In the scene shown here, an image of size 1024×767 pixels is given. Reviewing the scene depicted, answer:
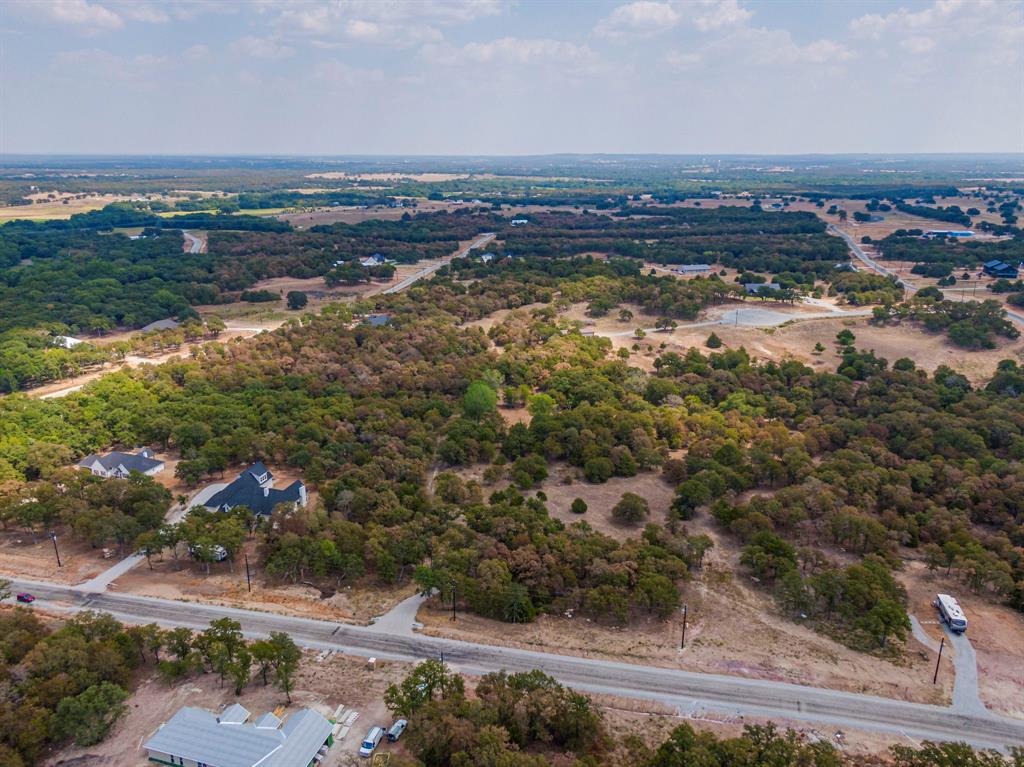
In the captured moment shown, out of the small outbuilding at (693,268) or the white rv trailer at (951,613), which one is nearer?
the white rv trailer at (951,613)

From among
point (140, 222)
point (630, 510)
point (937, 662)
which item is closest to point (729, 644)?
point (937, 662)

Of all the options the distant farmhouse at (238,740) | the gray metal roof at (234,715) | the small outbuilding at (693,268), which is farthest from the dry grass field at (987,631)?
the small outbuilding at (693,268)

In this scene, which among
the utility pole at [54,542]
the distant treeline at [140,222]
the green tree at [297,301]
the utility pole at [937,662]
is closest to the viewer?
the utility pole at [937,662]

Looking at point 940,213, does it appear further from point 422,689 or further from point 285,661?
point 285,661

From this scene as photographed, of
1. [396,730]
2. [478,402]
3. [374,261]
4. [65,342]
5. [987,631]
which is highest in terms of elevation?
[374,261]

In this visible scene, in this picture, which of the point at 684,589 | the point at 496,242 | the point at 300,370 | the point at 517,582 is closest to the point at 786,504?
the point at 684,589

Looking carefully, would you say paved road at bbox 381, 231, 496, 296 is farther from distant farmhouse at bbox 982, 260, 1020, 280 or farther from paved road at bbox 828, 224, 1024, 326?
distant farmhouse at bbox 982, 260, 1020, 280

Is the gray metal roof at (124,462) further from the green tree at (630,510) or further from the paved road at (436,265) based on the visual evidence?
the paved road at (436,265)
